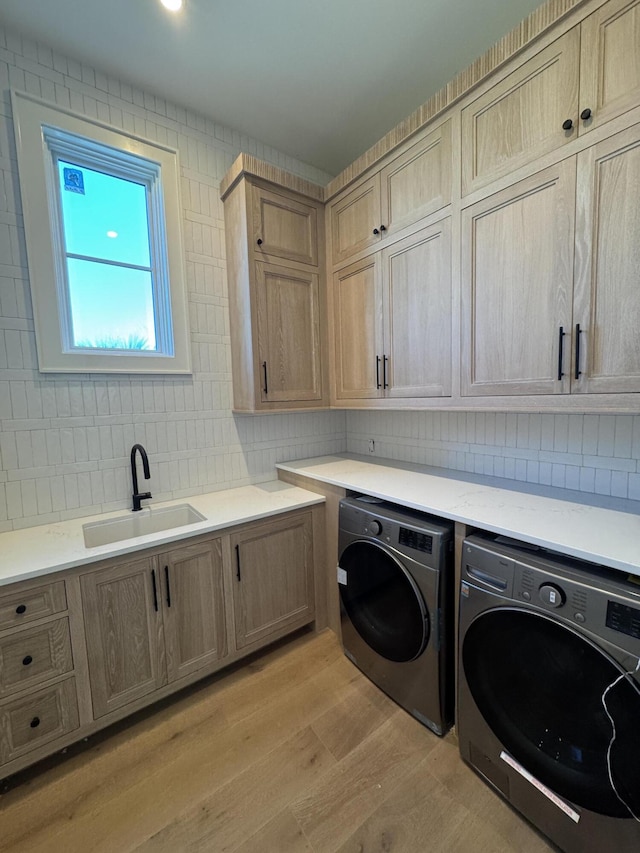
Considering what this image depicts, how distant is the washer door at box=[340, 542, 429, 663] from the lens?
154 cm

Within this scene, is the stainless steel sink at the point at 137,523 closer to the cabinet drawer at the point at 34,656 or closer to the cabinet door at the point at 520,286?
the cabinet drawer at the point at 34,656

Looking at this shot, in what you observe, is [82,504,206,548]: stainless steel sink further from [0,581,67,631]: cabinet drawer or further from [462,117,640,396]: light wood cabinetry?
[462,117,640,396]: light wood cabinetry

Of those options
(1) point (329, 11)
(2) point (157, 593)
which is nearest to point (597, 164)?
(1) point (329, 11)

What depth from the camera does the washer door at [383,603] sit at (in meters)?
1.54

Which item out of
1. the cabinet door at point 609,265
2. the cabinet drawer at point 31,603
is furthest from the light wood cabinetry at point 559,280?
the cabinet drawer at point 31,603

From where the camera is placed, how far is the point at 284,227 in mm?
2195

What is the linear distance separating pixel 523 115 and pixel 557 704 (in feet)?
6.86

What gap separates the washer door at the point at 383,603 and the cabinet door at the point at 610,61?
179cm

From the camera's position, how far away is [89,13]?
1521 mm

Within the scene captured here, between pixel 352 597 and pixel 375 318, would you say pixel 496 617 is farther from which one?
pixel 375 318

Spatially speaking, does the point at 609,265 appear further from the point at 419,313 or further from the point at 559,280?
the point at 419,313

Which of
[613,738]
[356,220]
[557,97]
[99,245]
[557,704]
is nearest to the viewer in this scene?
[613,738]

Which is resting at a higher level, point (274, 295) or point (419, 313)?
point (274, 295)

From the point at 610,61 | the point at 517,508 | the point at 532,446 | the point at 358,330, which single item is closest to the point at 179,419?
the point at 358,330
